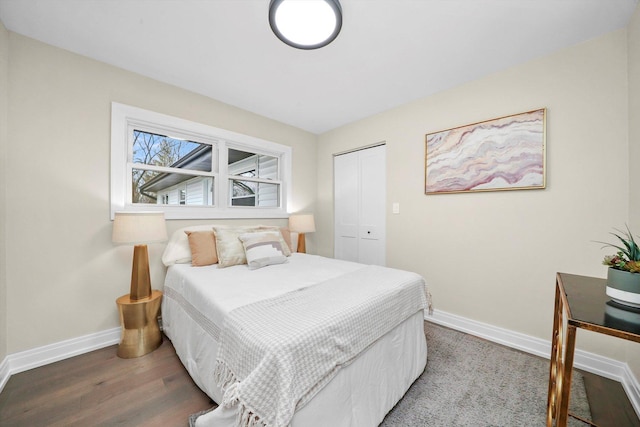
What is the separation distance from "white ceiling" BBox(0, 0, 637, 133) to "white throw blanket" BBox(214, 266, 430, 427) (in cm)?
186

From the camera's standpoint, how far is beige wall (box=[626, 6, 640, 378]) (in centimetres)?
155

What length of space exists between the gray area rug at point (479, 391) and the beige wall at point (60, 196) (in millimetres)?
1558

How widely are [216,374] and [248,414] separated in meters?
0.34

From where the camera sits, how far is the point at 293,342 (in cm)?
96

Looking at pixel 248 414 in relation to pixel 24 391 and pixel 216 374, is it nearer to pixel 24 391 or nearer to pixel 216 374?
pixel 216 374

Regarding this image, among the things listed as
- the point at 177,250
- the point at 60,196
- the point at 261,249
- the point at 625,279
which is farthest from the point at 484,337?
the point at 60,196

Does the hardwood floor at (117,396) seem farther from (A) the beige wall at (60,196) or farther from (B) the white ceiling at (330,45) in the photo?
(B) the white ceiling at (330,45)

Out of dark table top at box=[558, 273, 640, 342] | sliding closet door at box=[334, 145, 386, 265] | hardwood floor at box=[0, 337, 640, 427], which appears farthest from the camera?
sliding closet door at box=[334, 145, 386, 265]

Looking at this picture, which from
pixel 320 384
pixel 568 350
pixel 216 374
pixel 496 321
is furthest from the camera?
pixel 496 321

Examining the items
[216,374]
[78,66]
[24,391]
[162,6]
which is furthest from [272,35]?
[24,391]

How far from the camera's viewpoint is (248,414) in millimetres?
902

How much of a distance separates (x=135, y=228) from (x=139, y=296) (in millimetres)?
595

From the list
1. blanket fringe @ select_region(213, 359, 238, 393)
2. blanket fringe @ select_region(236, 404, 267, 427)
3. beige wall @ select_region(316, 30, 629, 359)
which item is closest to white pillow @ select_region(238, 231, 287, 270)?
blanket fringe @ select_region(213, 359, 238, 393)

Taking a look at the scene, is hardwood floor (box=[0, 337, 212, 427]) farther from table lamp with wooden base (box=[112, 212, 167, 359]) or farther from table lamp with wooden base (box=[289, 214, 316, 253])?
table lamp with wooden base (box=[289, 214, 316, 253])
